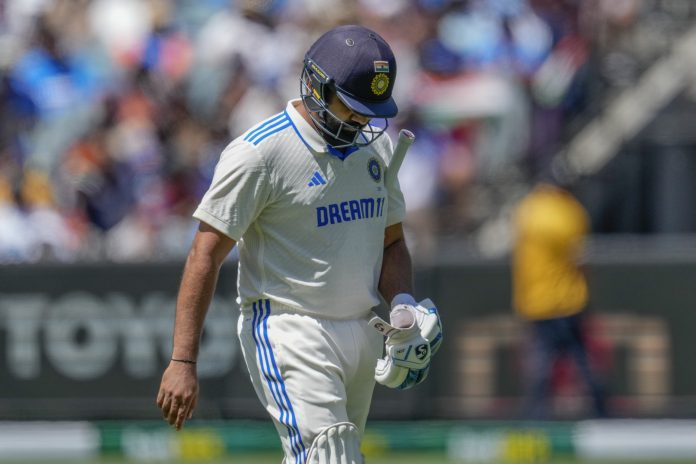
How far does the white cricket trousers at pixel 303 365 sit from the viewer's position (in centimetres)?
482

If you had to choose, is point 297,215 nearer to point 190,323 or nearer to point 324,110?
point 324,110

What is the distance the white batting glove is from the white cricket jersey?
0.18 m

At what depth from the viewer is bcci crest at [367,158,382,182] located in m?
5.04

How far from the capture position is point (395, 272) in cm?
518

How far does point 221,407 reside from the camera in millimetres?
10852

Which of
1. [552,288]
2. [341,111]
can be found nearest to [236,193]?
[341,111]

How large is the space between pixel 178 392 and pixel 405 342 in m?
0.75

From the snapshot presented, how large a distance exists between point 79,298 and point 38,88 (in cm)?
250

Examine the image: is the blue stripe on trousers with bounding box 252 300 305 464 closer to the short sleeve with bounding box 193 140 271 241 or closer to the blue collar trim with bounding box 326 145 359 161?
the short sleeve with bounding box 193 140 271 241

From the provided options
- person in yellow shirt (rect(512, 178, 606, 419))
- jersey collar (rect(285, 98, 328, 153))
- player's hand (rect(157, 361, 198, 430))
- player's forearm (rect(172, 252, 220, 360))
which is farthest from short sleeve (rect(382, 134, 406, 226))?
person in yellow shirt (rect(512, 178, 606, 419))

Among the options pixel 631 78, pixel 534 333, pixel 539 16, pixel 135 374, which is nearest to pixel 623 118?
pixel 631 78

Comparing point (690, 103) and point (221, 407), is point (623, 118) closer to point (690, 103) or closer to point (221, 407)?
point (690, 103)

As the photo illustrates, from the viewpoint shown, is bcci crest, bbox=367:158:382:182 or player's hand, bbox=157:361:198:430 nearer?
player's hand, bbox=157:361:198:430

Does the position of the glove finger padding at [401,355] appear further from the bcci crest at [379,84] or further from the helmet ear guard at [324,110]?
the bcci crest at [379,84]
